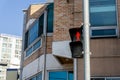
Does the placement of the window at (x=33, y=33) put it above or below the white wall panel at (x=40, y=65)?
above

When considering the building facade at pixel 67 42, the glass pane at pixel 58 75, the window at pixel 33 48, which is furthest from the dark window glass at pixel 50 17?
the glass pane at pixel 58 75

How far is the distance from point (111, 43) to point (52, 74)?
448 centimetres

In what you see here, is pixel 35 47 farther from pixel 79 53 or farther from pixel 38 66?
pixel 79 53

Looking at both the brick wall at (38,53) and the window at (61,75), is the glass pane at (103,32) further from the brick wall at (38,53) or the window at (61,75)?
the brick wall at (38,53)

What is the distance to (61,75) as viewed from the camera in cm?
1608

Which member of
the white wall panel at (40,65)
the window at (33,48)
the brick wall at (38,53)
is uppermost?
the window at (33,48)

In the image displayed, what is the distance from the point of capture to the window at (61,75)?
15891 millimetres

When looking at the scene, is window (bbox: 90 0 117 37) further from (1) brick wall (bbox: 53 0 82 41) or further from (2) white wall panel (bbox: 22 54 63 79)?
(2) white wall panel (bbox: 22 54 63 79)

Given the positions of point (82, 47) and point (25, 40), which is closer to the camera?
point (82, 47)

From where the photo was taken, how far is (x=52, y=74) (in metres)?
16.3

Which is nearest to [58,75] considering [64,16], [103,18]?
[64,16]

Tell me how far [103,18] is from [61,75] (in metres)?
3.98

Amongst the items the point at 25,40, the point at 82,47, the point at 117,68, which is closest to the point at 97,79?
the point at 117,68

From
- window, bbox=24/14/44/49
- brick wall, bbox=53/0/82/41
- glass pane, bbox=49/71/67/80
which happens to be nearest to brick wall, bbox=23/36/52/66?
window, bbox=24/14/44/49
